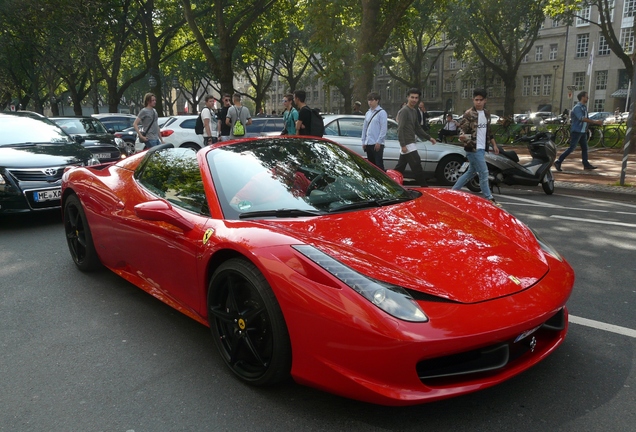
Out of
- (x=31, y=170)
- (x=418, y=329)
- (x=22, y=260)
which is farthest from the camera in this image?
(x=31, y=170)

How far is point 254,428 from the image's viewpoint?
99.8 inches

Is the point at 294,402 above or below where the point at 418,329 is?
below

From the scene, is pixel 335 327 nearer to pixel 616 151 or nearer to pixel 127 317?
pixel 127 317

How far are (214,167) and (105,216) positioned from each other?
1.35m

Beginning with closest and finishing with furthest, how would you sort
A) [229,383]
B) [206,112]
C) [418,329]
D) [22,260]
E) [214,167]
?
1. [418,329]
2. [229,383]
3. [214,167]
4. [22,260]
5. [206,112]

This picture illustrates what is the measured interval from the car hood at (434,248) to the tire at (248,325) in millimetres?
338

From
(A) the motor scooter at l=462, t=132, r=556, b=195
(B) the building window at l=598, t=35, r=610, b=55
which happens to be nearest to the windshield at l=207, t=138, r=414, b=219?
(A) the motor scooter at l=462, t=132, r=556, b=195

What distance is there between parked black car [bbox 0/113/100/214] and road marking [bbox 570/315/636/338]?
6.34 meters

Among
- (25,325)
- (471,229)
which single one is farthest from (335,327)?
(25,325)

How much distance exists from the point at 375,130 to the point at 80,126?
27.3ft

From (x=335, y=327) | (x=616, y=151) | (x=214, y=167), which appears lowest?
(x=616, y=151)

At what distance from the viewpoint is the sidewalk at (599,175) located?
33.3ft

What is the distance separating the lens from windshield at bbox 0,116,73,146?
8086 millimetres

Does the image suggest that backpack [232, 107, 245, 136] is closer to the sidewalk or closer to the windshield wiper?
the sidewalk
